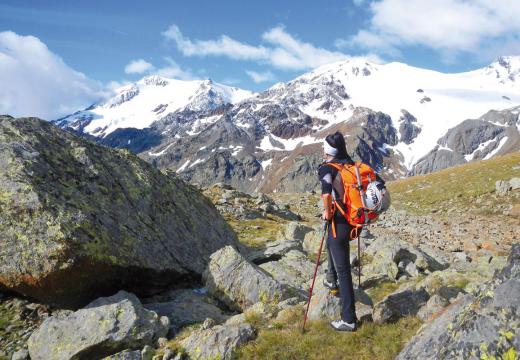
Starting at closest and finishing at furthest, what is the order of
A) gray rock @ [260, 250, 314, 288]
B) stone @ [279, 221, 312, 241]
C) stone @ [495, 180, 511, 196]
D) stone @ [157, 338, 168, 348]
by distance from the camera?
stone @ [157, 338, 168, 348]
gray rock @ [260, 250, 314, 288]
stone @ [279, 221, 312, 241]
stone @ [495, 180, 511, 196]

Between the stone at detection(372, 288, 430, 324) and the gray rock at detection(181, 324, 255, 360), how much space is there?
3479 millimetres

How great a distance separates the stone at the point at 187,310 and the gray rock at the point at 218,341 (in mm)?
2246

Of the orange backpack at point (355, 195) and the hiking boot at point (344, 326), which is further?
the hiking boot at point (344, 326)

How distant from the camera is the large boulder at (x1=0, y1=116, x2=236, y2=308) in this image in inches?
492

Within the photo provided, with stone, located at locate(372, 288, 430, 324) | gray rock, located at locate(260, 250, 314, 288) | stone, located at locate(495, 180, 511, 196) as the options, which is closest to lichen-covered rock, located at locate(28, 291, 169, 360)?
stone, located at locate(372, 288, 430, 324)

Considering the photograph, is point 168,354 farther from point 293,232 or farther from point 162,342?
point 293,232

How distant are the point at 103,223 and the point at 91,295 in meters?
2.48

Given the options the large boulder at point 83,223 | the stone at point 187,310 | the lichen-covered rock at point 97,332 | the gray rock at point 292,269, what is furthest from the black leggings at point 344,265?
the large boulder at point 83,223

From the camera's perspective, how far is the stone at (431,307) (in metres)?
11.0

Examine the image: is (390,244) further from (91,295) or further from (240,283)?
(91,295)

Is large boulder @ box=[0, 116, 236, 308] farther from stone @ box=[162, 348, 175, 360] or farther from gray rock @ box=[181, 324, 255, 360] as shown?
gray rock @ box=[181, 324, 255, 360]

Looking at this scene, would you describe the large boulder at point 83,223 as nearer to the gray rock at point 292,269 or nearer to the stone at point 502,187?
the gray rock at point 292,269

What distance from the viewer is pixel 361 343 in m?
10.0

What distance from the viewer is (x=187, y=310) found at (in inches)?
544
